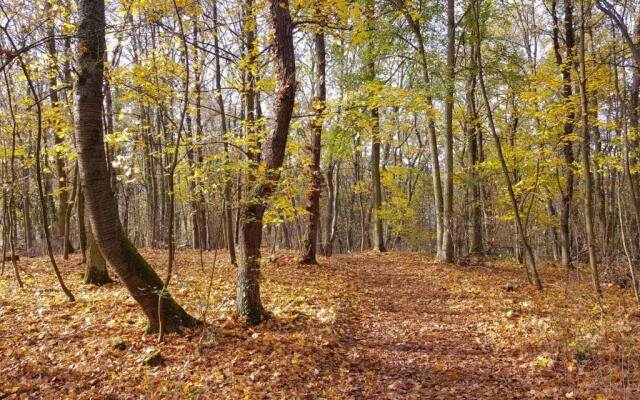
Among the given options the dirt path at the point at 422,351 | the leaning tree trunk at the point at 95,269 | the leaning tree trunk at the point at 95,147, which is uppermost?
the leaning tree trunk at the point at 95,147

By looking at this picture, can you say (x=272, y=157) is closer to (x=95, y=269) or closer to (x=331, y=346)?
(x=331, y=346)

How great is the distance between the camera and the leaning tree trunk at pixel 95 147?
16.8 ft

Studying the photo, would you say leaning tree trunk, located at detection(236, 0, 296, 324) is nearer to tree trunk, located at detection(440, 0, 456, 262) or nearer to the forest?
the forest

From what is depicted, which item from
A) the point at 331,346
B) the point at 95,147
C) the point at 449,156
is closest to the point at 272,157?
the point at 95,147

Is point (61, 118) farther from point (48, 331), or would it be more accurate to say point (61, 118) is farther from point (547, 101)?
point (547, 101)

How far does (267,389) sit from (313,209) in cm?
682

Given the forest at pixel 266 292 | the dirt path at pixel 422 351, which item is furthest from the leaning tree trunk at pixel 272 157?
the dirt path at pixel 422 351

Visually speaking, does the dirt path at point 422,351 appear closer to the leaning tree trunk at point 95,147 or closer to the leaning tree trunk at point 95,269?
the leaning tree trunk at point 95,147

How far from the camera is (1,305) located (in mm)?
7277

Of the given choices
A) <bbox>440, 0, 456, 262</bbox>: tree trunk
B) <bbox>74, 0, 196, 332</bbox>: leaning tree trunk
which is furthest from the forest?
<bbox>440, 0, 456, 262</bbox>: tree trunk

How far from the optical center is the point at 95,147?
5184 millimetres

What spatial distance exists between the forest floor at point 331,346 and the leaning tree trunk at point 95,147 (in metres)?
1.15

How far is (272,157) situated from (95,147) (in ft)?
8.16

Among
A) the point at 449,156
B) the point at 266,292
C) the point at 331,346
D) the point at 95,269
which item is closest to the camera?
the point at 331,346
